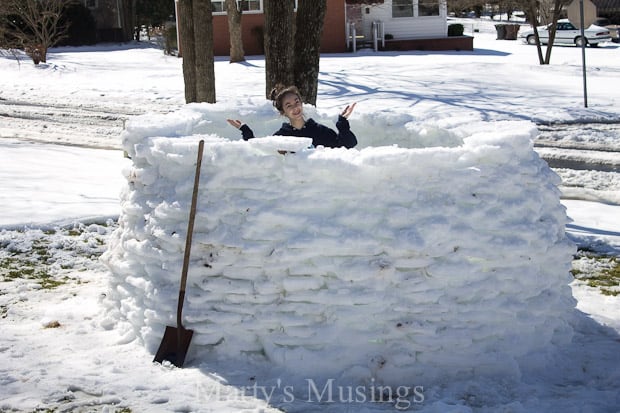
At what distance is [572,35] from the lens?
3697 centimetres

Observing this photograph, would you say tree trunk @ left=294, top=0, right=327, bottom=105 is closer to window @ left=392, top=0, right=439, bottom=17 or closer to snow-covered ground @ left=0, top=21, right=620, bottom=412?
snow-covered ground @ left=0, top=21, right=620, bottom=412

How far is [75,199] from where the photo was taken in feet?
33.8

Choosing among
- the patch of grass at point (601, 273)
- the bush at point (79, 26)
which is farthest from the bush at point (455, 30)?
the patch of grass at point (601, 273)

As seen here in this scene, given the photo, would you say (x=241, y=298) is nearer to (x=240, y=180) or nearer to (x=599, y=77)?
(x=240, y=180)

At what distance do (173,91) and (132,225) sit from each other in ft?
53.8

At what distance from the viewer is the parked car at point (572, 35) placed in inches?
1407

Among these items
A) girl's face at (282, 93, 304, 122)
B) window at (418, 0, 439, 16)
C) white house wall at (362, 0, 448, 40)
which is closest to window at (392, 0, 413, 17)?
white house wall at (362, 0, 448, 40)

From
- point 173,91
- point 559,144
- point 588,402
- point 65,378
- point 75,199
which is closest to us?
point 588,402

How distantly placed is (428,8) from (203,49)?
22.6 m

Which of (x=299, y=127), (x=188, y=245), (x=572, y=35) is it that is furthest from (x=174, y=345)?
(x=572, y=35)

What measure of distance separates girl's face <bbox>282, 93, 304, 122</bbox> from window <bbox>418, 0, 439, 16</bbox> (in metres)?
27.4

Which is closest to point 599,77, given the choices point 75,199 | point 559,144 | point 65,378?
point 559,144

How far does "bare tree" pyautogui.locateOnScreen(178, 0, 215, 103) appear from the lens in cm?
1147

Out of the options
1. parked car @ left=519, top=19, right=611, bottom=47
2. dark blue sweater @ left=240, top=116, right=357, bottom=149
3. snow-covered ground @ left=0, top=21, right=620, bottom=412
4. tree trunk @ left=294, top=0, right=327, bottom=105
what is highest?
parked car @ left=519, top=19, right=611, bottom=47
